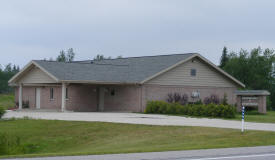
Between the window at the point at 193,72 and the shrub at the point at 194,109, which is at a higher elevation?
the window at the point at 193,72

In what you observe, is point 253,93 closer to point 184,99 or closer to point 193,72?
point 193,72

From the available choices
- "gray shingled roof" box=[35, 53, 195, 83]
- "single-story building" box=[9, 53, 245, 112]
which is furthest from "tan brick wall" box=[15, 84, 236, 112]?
"gray shingled roof" box=[35, 53, 195, 83]

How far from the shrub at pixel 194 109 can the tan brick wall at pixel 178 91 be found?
5.11 ft

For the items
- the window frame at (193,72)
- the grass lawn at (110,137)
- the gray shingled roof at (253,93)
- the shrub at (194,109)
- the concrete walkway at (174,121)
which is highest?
the window frame at (193,72)

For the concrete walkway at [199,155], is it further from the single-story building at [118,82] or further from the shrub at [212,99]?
the shrub at [212,99]

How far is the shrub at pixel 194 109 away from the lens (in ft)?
106

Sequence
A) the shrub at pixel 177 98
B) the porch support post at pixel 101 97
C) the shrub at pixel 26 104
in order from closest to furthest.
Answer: the shrub at pixel 177 98 < the porch support post at pixel 101 97 < the shrub at pixel 26 104

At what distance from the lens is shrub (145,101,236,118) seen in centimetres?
3238

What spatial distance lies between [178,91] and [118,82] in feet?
17.4

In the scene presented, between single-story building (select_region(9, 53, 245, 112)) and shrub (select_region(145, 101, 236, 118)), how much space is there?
1897 millimetres

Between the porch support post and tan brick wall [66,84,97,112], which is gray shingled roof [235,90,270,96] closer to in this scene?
the porch support post

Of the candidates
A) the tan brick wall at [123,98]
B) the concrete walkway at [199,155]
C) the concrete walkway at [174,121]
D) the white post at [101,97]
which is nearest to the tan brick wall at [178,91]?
the tan brick wall at [123,98]

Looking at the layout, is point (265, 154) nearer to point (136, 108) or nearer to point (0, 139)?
point (0, 139)

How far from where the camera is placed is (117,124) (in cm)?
2561
